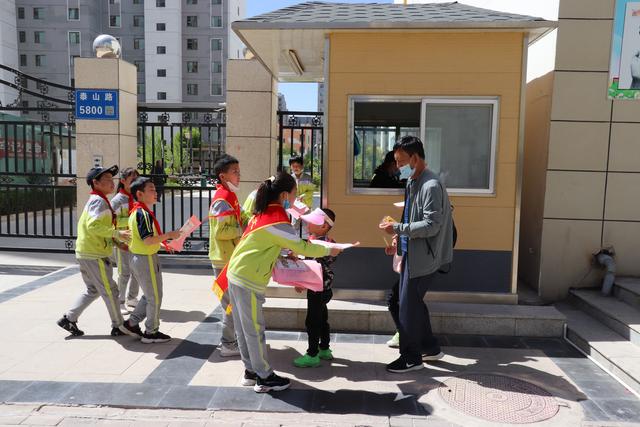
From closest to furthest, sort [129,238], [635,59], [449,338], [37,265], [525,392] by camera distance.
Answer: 1. [525,392]
2. [129,238]
3. [449,338]
4. [635,59]
5. [37,265]

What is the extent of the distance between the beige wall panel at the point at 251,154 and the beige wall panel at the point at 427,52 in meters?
2.72

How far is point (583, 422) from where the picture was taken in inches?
149

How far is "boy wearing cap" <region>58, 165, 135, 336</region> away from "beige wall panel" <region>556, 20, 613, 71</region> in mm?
5432

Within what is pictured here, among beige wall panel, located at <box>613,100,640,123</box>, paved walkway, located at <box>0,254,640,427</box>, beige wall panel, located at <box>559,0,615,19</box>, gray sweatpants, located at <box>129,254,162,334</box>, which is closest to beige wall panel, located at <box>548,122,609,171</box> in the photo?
beige wall panel, located at <box>613,100,640,123</box>

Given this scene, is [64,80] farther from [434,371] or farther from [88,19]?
[434,371]

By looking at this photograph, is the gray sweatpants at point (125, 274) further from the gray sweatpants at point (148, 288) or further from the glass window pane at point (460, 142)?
the glass window pane at point (460, 142)

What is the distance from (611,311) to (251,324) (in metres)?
4.03

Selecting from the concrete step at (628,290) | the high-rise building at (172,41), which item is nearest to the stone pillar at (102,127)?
the concrete step at (628,290)

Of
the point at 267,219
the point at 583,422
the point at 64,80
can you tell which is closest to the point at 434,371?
the point at 583,422

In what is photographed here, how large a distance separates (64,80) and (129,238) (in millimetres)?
52682

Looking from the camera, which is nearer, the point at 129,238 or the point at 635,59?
the point at 129,238

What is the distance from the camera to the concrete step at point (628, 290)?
5.77 metres

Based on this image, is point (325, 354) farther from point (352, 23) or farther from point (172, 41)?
point (172, 41)

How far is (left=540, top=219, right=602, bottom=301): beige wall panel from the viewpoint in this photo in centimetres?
650
